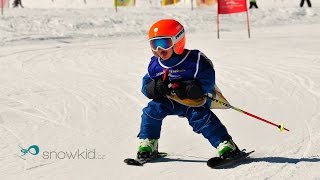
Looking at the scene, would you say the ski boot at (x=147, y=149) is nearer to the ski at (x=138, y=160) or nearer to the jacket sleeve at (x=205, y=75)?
the ski at (x=138, y=160)

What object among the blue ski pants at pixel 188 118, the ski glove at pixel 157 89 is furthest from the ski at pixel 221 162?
the ski glove at pixel 157 89

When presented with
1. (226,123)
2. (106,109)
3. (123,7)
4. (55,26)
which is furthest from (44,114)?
(123,7)

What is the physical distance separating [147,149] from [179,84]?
2.20 ft

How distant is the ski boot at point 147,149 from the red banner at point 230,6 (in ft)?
39.1

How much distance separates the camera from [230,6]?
16.6m

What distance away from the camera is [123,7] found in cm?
2523

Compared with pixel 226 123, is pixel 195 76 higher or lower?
higher

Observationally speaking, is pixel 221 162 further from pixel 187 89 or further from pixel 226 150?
pixel 187 89

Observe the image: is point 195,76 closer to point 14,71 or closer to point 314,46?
point 14,71

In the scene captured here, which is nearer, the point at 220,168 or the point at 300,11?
the point at 220,168

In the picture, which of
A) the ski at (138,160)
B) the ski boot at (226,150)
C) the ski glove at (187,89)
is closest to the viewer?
the ski glove at (187,89)

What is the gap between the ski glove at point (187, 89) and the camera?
4.62 metres

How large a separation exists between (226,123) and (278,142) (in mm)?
1093

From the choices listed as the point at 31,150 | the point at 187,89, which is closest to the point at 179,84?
the point at 187,89
